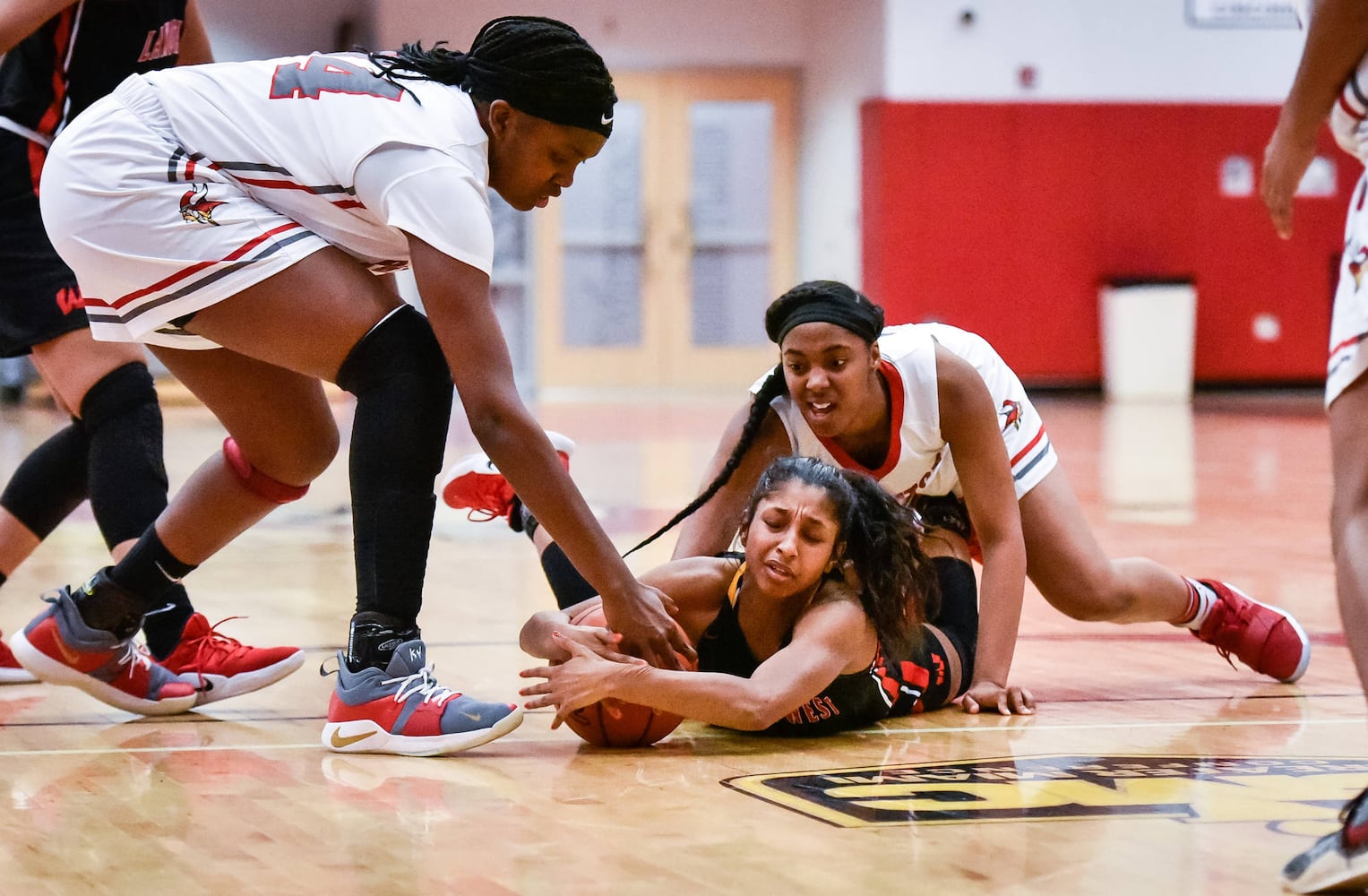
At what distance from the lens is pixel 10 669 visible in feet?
10.1

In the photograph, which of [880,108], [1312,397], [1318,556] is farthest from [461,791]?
[1312,397]

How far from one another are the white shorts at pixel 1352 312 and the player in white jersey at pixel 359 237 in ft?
3.26

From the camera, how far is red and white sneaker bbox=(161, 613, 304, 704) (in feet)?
9.30

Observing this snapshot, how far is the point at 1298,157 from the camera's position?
182 centimetres

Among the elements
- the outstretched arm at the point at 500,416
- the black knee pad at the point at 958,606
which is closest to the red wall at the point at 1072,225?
the black knee pad at the point at 958,606

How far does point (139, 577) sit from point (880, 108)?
10.8 metres

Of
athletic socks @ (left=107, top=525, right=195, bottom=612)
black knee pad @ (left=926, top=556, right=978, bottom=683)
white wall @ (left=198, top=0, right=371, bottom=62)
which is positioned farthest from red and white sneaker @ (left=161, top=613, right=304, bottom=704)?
white wall @ (left=198, top=0, right=371, bottom=62)

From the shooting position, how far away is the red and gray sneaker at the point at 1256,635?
3061 millimetres

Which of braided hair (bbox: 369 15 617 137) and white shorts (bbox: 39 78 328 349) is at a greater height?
braided hair (bbox: 369 15 617 137)

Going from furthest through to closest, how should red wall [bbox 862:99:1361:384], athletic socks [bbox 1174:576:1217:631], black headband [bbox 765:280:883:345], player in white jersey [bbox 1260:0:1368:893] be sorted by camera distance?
red wall [bbox 862:99:1361:384] < athletic socks [bbox 1174:576:1217:631] < black headband [bbox 765:280:883:345] < player in white jersey [bbox 1260:0:1368:893]

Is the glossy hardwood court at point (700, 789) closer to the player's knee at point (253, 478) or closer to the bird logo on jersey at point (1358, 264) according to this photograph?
the player's knee at point (253, 478)

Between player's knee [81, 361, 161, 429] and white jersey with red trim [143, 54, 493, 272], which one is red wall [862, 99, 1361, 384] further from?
white jersey with red trim [143, 54, 493, 272]

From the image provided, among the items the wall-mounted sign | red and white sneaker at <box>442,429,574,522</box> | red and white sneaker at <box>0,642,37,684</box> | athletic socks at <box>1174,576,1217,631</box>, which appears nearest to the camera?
red and white sneaker at <box>0,642,37,684</box>

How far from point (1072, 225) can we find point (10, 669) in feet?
36.7
